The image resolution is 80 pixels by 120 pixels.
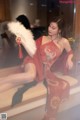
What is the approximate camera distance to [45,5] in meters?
1.17

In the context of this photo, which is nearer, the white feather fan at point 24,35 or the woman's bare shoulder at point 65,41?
the white feather fan at point 24,35

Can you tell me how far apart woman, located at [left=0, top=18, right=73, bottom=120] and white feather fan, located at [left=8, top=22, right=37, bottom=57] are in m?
0.03

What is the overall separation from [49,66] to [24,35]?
0.74 ft

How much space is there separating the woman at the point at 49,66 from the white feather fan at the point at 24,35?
28 millimetres

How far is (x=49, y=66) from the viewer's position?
1.20 metres

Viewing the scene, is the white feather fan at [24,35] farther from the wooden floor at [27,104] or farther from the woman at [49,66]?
the wooden floor at [27,104]

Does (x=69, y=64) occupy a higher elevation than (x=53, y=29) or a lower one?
lower

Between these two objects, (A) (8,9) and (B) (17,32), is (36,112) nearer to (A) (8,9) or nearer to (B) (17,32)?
(B) (17,32)

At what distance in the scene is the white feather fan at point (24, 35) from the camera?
108 cm

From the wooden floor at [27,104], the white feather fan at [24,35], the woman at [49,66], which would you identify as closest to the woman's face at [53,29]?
the woman at [49,66]

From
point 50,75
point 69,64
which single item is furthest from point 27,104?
point 69,64

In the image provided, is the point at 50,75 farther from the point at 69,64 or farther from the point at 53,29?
the point at 53,29

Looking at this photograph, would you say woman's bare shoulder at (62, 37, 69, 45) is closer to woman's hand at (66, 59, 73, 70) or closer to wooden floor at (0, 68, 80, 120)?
woman's hand at (66, 59, 73, 70)

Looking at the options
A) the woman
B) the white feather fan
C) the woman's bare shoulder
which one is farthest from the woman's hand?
the white feather fan
